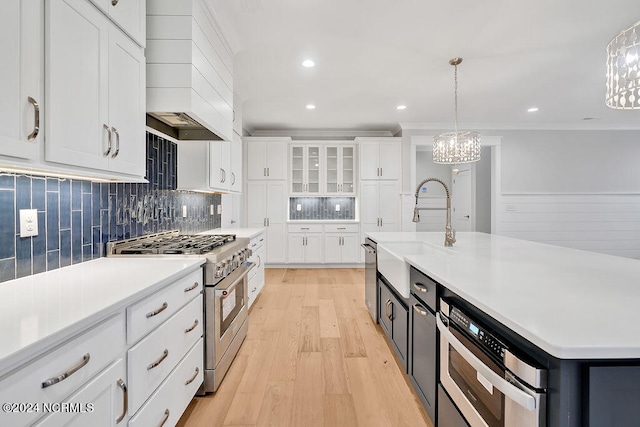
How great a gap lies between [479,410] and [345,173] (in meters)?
5.07

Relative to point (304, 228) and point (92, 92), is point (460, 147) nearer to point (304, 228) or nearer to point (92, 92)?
point (304, 228)

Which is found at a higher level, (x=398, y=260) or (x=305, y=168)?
(x=305, y=168)

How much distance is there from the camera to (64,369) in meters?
0.85

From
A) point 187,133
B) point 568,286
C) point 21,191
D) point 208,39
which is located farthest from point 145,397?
point 208,39

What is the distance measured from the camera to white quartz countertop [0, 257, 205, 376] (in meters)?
0.76

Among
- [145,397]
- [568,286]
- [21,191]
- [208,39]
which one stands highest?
[208,39]

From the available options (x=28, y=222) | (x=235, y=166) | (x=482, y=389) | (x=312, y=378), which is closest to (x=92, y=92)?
(x=28, y=222)

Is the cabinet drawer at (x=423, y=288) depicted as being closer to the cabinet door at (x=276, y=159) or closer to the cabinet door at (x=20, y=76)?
the cabinet door at (x=20, y=76)

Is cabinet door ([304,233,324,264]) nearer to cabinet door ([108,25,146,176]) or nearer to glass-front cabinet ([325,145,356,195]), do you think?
glass-front cabinet ([325,145,356,195])

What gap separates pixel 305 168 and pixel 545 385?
209 inches

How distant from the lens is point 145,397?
1250 mm

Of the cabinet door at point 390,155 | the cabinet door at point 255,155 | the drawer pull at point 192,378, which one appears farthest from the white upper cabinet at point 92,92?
the cabinet door at point 390,155

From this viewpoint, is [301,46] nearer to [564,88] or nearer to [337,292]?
[337,292]

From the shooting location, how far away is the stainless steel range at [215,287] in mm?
1886
